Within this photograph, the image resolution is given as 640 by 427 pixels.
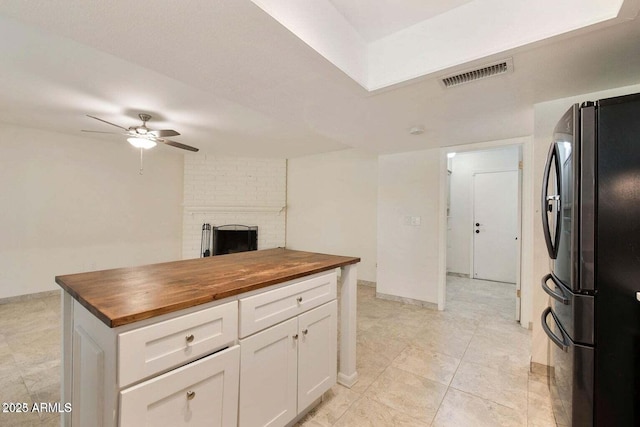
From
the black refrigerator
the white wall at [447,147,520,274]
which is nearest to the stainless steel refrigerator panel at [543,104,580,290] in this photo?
the black refrigerator

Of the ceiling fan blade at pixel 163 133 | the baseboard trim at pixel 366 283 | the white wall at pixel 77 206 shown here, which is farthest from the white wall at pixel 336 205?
the ceiling fan blade at pixel 163 133

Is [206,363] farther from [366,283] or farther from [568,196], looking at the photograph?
[366,283]

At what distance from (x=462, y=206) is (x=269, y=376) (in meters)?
5.05

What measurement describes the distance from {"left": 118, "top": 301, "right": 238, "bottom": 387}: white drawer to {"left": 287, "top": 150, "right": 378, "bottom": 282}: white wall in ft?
11.8

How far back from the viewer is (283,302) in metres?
1.46

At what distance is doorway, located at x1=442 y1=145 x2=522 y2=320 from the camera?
4.82m

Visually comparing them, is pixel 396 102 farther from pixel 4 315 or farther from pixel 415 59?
pixel 4 315

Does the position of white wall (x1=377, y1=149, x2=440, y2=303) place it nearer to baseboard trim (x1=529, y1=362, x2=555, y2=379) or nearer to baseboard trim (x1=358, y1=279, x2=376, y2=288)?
baseboard trim (x1=358, y1=279, x2=376, y2=288)

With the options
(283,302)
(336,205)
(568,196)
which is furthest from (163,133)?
(568,196)

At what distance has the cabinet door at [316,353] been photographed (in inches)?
61.5

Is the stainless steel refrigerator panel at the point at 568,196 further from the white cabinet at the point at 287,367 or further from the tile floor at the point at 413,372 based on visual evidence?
the white cabinet at the point at 287,367

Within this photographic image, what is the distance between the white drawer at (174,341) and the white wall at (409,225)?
304 centimetres

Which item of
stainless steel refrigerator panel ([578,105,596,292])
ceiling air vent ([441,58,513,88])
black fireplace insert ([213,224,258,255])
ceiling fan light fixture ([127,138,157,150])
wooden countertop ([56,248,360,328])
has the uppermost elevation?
ceiling air vent ([441,58,513,88])

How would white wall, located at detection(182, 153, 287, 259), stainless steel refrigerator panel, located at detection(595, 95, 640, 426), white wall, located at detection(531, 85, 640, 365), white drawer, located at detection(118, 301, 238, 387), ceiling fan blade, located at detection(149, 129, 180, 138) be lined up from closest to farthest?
white drawer, located at detection(118, 301, 238, 387) < stainless steel refrigerator panel, located at detection(595, 95, 640, 426) < white wall, located at detection(531, 85, 640, 365) < ceiling fan blade, located at detection(149, 129, 180, 138) < white wall, located at detection(182, 153, 287, 259)
